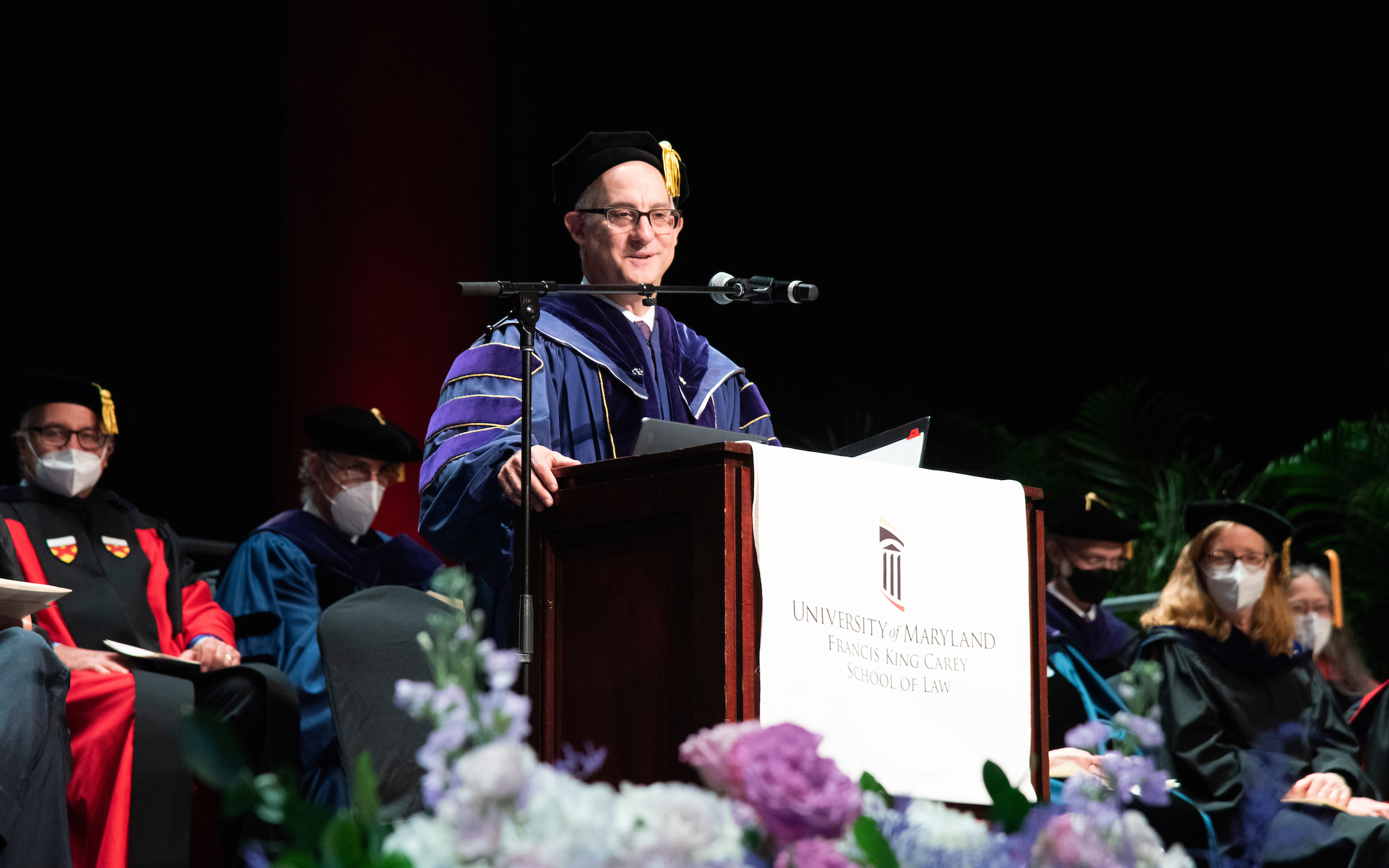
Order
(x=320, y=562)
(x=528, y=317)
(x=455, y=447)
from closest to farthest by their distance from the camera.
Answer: (x=528, y=317)
(x=455, y=447)
(x=320, y=562)

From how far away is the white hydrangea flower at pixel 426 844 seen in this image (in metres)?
0.86

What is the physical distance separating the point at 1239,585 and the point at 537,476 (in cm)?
368

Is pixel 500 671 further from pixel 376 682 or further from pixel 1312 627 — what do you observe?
pixel 1312 627

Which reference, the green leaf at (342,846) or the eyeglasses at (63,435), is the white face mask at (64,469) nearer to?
the eyeglasses at (63,435)

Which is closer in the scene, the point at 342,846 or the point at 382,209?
the point at 342,846

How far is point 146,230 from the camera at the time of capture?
6.38 meters

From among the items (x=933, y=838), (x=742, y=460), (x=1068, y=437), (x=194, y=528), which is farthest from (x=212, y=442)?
(x=933, y=838)

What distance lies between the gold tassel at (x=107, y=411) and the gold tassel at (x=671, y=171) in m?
2.64

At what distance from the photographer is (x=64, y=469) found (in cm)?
490

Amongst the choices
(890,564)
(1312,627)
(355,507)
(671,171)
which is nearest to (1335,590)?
(1312,627)

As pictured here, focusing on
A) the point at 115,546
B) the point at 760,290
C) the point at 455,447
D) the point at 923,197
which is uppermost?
the point at 923,197

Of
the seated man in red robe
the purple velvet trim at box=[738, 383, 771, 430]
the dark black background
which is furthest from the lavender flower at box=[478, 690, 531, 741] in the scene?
the dark black background

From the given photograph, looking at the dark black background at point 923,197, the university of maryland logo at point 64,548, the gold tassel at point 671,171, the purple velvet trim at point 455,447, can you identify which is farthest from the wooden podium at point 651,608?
the dark black background at point 923,197

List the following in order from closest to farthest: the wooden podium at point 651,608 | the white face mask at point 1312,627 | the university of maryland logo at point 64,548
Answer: the wooden podium at point 651,608, the university of maryland logo at point 64,548, the white face mask at point 1312,627
